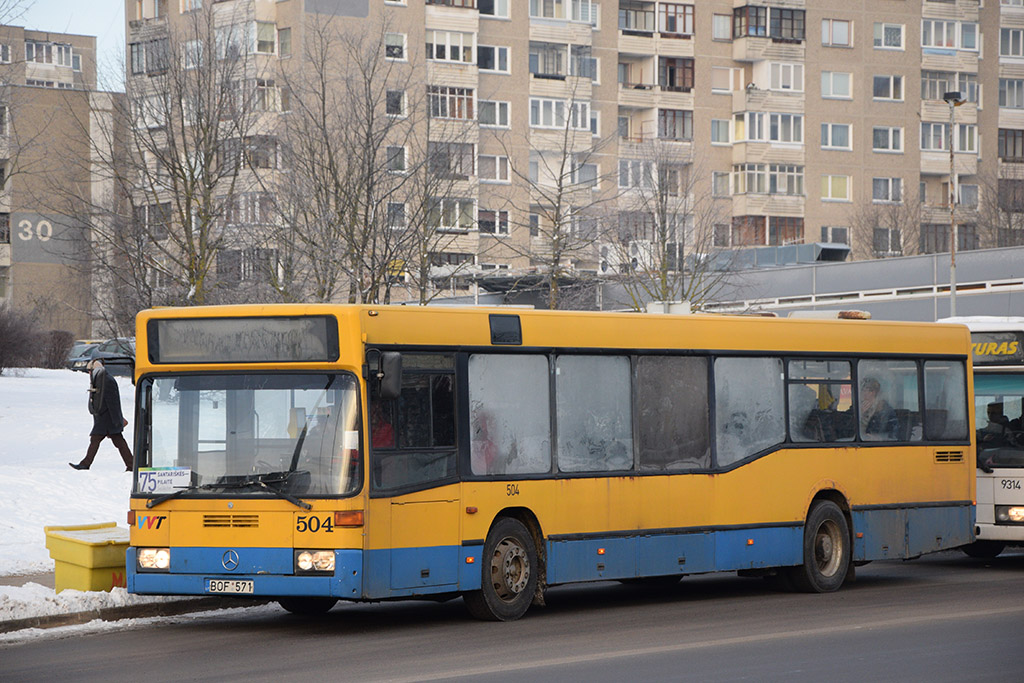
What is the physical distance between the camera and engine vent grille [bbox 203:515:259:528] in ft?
38.4

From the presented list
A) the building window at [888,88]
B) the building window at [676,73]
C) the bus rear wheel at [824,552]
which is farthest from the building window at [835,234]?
the bus rear wheel at [824,552]

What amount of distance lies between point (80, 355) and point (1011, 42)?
178ft

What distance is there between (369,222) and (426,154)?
139 inches

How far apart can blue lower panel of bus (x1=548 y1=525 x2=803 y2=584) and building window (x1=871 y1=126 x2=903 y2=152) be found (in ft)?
249

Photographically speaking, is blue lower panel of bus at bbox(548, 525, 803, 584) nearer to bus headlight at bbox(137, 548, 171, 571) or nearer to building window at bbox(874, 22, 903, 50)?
bus headlight at bbox(137, 548, 171, 571)

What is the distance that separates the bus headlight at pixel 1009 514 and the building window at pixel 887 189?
72.5 metres

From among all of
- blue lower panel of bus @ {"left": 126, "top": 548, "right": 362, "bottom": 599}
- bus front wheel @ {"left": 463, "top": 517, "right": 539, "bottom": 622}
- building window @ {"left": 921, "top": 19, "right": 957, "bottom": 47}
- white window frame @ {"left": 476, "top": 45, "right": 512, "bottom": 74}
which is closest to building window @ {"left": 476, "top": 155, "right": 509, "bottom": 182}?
white window frame @ {"left": 476, "top": 45, "right": 512, "bottom": 74}

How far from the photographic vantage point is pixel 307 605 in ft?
43.8

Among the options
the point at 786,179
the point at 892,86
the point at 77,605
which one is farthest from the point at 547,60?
the point at 77,605

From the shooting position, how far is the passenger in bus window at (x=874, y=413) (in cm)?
1606

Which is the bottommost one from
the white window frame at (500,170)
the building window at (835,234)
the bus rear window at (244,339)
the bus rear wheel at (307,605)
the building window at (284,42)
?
the bus rear wheel at (307,605)

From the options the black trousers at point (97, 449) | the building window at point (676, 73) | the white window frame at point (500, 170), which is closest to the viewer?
the black trousers at point (97, 449)

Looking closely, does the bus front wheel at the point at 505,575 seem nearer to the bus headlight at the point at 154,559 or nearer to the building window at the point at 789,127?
the bus headlight at the point at 154,559

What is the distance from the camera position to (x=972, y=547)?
19.3 m
